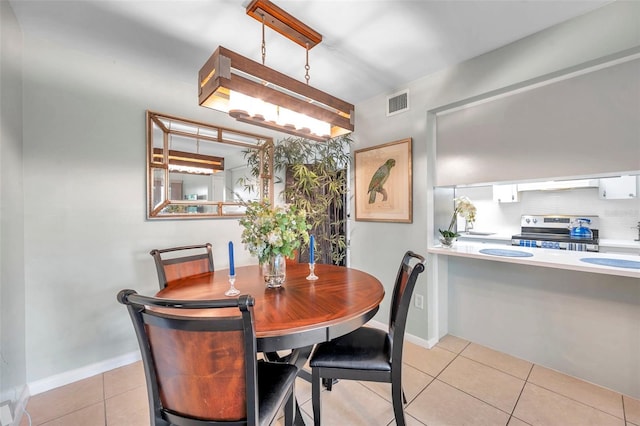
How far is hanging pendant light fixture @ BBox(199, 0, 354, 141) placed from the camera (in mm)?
1342

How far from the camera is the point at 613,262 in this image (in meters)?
1.81

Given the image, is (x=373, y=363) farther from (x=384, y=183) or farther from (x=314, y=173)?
(x=314, y=173)

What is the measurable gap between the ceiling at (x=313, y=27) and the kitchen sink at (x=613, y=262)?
164 centimetres

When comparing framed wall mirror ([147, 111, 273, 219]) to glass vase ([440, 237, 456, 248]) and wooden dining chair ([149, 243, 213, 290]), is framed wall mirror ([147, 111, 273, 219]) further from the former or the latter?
glass vase ([440, 237, 456, 248])

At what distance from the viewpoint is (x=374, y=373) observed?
136 centimetres

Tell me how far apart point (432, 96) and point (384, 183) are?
934 millimetres

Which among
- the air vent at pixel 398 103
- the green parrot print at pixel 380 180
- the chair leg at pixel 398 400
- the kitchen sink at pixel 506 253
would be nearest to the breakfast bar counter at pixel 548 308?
the kitchen sink at pixel 506 253

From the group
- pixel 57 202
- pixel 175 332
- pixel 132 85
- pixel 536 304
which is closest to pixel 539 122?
pixel 536 304

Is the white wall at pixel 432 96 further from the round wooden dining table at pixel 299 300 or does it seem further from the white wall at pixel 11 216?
the white wall at pixel 11 216

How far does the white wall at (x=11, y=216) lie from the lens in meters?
1.46

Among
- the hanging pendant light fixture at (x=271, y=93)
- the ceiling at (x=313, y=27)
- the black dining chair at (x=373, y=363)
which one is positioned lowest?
the black dining chair at (x=373, y=363)

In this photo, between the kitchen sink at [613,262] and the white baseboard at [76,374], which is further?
the white baseboard at [76,374]

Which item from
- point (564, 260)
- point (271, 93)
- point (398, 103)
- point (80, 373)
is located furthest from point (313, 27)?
point (80, 373)

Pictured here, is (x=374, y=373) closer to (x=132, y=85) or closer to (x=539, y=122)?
(x=539, y=122)
